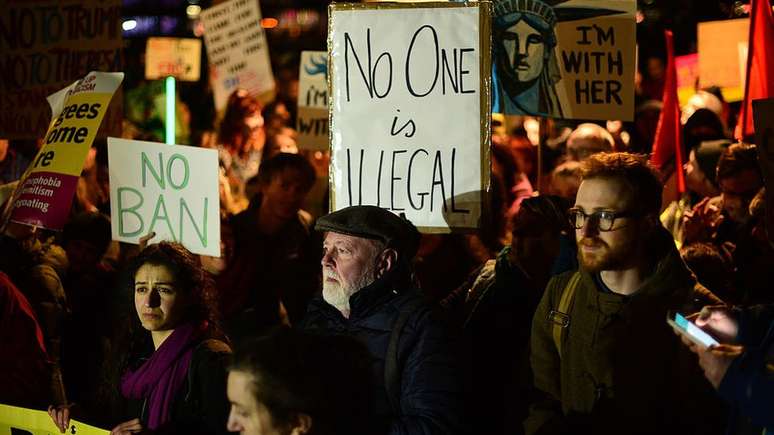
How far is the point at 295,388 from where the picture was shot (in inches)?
120

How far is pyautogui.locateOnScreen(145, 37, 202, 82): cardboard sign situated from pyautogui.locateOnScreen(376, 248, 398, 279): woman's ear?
11242 mm

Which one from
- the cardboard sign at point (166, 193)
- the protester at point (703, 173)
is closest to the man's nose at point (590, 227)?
the cardboard sign at point (166, 193)

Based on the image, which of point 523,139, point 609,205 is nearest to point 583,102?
point 609,205

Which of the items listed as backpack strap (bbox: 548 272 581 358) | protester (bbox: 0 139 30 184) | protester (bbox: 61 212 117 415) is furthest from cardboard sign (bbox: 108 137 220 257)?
protester (bbox: 0 139 30 184)

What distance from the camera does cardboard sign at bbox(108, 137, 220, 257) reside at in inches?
231

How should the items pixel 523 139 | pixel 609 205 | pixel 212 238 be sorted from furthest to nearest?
1. pixel 523 139
2. pixel 212 238
3. pixel 609 205

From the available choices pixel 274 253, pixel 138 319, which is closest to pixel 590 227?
pixel 138 319

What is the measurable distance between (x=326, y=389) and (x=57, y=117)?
3567mm

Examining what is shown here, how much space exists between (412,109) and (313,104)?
485 centimetres

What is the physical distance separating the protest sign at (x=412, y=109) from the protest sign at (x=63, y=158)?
1226 millimetres

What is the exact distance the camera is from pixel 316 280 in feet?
24.2

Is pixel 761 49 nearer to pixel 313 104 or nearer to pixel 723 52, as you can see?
pixel 723 52

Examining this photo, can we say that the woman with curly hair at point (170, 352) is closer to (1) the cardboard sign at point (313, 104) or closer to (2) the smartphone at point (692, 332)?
(2) the smartphone at point (692, 332)

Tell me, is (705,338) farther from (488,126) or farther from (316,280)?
(316,280)
